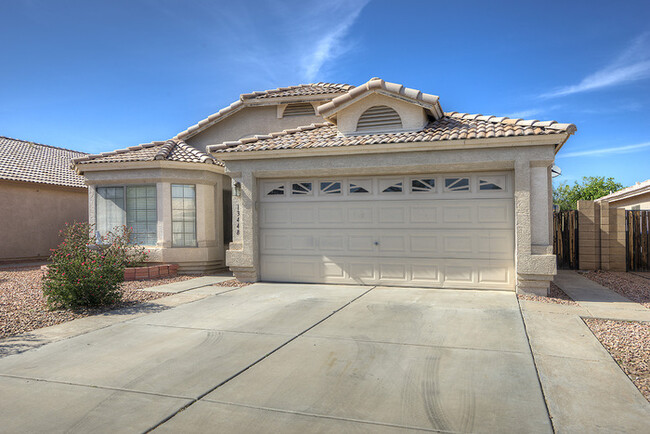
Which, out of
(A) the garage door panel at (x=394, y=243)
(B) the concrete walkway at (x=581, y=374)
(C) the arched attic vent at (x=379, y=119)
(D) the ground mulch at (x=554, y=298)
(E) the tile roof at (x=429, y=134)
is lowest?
(B) the concrete walkway at (x=581, y=374)

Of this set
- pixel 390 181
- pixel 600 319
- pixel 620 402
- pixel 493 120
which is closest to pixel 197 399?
pixel 620 402

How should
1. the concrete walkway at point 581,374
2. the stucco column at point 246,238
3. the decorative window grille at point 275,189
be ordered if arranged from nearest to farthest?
the concrete walkway at point 581,374
the stucco column at point 246,238
the decorative window grille at point 275,189

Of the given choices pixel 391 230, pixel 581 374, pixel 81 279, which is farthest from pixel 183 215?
pixel 581 374

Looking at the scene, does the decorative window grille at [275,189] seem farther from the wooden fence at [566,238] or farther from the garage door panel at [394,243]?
the wooden fence at [566,238]

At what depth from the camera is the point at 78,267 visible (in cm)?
768

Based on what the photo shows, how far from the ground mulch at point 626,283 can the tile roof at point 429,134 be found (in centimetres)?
344

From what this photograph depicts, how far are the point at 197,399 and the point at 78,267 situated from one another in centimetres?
493

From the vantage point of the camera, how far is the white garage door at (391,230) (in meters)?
9.05

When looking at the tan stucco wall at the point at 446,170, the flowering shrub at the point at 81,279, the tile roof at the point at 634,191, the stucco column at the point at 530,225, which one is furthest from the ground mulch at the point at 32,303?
the tile roof at the point at 634,191

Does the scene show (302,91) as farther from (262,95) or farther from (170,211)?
(170,211)

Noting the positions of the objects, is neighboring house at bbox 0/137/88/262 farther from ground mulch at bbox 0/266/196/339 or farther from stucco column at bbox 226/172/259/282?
stucco column at bbox 226/172/259/282

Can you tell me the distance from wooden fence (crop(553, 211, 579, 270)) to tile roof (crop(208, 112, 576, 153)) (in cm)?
485

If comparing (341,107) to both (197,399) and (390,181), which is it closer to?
(390,181)

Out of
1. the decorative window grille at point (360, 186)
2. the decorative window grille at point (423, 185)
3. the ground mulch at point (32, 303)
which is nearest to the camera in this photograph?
the ground mulch at point (32, 303)
